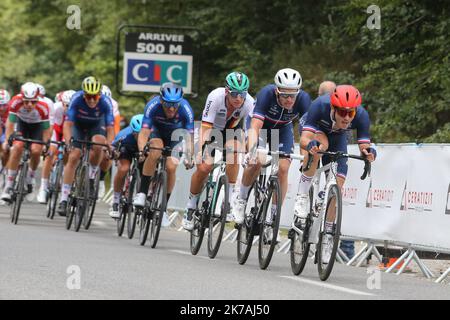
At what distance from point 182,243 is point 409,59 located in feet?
25.7

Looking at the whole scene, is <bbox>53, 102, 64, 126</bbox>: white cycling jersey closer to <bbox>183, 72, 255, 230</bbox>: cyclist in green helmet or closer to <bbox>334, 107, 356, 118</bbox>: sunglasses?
<bbox>183, 72, 255, 230</bbox>: cyclist in green helmet

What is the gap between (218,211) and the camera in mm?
14234

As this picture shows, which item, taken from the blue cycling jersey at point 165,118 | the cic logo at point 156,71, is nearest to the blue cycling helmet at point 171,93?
the blue cycling jersey at point 165,118

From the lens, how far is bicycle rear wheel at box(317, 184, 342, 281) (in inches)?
476

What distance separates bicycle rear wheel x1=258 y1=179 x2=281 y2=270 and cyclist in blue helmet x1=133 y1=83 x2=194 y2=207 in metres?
2.67

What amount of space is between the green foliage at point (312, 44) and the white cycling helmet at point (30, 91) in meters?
5.74

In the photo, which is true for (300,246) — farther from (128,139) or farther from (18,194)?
(18,194)

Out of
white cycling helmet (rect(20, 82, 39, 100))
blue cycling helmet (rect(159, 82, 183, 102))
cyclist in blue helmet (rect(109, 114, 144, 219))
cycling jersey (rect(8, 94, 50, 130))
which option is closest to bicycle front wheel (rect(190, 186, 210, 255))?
blue cycling helmet (rect(159, 82, 183, 102))

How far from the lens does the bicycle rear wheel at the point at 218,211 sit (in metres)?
13.9

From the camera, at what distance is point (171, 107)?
52.2 ft

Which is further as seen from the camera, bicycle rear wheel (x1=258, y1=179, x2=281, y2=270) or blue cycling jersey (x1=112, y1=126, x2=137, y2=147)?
blue cycling jersey (x1=112, y1=126, x2=137, y2=147)

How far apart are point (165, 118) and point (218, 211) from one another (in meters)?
2.30
